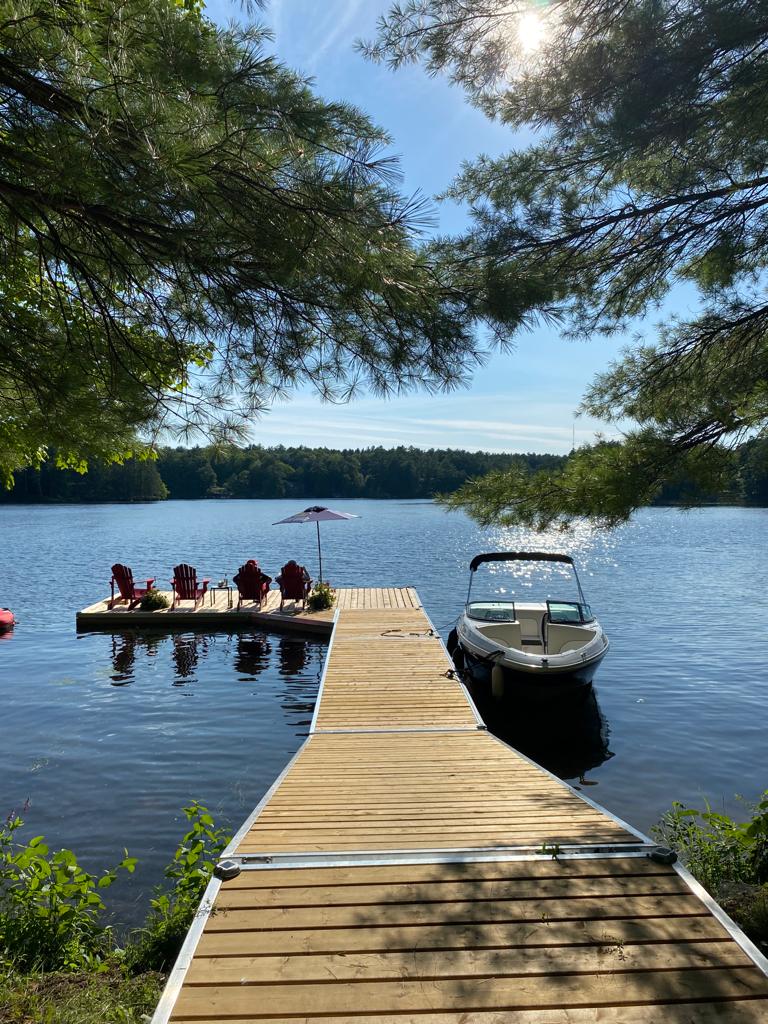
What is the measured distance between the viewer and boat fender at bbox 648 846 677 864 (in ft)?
12.1

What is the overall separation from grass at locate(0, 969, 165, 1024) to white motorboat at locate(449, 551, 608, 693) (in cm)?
667

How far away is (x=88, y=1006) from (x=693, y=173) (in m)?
5.82

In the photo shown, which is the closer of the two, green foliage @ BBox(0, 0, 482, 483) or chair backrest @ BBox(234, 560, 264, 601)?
green foliage @ BBox(0, 0, 482, 483)

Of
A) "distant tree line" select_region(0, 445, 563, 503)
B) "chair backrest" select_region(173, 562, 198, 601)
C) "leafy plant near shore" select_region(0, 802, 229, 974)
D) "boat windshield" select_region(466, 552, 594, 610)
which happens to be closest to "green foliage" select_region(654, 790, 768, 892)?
"leafy plant near shore" select_region(0, 802, 229, 974)

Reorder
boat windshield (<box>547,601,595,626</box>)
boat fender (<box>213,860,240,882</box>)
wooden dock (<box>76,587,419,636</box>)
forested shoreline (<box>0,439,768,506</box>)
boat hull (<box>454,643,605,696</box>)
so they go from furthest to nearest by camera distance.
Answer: forested shoreline (<box>0,439,768,506</box>) → wooden dock (<box>76,587,419,636</box>) → boat windshield (<box>547,601,595,626</box>) → boat hull (<box>454,643,605,696</box>) → boat fender (<box>213,860,240,882</box>)

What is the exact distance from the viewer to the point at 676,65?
3.72 m

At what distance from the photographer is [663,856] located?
3.70 meters

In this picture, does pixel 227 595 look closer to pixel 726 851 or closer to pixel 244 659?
pixel 244 659

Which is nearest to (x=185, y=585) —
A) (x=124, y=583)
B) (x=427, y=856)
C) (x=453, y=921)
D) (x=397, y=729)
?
(x=124, y=583)

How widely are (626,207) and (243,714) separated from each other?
8370 mm

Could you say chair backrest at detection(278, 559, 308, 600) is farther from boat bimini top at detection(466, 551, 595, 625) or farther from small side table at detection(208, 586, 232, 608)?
boat bimini top at detection(466, 551, 595, 625)

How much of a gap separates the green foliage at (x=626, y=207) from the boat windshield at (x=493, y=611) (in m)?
6.35

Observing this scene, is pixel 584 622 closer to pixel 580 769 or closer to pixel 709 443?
pixel 580 769

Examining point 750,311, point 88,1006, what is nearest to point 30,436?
point 88,1006
